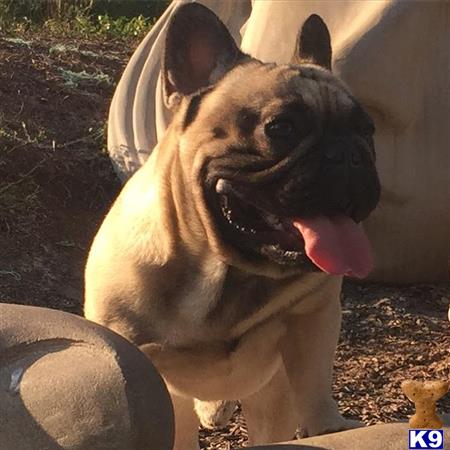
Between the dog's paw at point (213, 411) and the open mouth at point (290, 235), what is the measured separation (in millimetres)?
554

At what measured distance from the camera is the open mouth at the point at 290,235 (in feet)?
7.41

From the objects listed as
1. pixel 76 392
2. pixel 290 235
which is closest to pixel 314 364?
pixel 290 235

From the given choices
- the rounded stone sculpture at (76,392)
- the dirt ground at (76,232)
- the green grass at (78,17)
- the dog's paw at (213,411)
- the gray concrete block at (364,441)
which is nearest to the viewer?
the rounded stone sculpture at (76,392)

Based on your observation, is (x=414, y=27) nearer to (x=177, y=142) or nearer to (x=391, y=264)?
(x=391, y=264)

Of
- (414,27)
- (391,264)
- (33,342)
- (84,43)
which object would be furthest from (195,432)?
(84,43)

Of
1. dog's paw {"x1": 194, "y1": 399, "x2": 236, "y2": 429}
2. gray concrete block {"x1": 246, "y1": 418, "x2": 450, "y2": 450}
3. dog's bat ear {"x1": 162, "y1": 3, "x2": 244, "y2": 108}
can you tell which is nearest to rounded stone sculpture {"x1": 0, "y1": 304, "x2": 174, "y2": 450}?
gray concrete block {"x1": 246, "y1": 418, "x2": 450, "y2": 450}

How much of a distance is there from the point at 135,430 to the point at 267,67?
86cm

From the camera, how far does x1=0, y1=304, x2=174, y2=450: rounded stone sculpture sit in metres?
1.90

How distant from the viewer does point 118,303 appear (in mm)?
2418

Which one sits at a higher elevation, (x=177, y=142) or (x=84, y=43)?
(x=177, y=142)

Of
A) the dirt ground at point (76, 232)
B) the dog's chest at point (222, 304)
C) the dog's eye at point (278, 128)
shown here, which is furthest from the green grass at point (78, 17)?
the dog's eye at point (278, 128)

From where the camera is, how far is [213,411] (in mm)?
2812

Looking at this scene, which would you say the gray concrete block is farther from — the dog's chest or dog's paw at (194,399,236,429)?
dog's paw at (194,399,236,429)

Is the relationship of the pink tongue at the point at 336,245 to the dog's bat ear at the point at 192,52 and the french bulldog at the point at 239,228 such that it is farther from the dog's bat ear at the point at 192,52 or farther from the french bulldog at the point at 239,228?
the dog's bat ear at the point at 192,52
